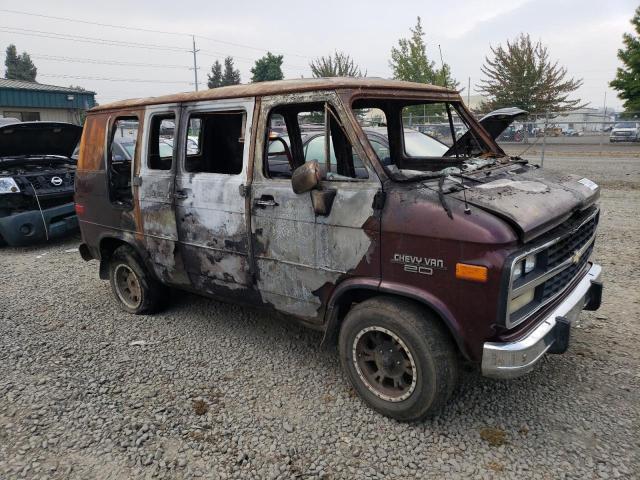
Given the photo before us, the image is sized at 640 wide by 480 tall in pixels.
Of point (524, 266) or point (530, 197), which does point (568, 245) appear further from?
point (524, 266)

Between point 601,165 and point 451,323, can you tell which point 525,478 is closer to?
point 451,323

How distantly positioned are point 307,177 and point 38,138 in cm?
659

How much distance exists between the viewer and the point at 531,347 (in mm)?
2619

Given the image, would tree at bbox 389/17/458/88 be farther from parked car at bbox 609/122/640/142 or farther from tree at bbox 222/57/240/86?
tree at bbox 222/57/240/86

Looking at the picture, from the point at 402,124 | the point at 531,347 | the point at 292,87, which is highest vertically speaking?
the point at 292,87

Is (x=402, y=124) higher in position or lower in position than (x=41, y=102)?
lower

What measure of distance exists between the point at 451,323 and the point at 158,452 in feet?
6.10

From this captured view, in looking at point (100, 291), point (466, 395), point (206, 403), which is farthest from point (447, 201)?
point (100, 291)

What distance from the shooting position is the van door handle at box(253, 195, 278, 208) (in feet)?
11.1

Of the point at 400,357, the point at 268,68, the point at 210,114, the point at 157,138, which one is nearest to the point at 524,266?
the point at 400,357

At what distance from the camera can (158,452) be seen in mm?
2865

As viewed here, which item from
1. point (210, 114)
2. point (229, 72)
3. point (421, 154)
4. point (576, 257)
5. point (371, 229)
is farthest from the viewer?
point (229, 72)

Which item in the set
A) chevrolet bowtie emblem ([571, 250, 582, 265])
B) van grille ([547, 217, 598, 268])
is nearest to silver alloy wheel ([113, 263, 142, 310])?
van grille ([547, 217, 598, 268])

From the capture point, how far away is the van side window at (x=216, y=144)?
→ 428 cm
